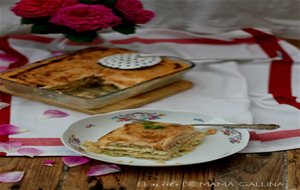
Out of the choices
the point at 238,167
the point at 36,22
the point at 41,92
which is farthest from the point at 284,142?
the point at 36,22

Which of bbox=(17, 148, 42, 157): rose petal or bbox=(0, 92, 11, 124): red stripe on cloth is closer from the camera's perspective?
bbox=(17, 148, 42, 157): rose petal

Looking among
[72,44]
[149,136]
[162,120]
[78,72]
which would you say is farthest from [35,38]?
[149,136]

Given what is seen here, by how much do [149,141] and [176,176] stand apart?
2.4 inches

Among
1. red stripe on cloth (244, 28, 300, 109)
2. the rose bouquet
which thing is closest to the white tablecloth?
red stripe on cloth (244, 28, 300, 109)

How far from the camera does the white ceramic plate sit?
3.54 feet

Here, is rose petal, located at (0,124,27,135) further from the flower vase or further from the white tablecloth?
the flower vase

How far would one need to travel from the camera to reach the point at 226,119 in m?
1.26

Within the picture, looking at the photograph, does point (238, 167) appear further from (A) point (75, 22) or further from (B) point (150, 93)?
(A) point (75, 22)

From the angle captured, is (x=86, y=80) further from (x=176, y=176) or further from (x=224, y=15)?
(x=224, y=15)

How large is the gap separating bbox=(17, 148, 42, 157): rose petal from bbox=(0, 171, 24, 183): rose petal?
0.19 feet

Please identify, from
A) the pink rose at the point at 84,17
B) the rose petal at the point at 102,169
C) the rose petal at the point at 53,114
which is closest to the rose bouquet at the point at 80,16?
the pink rose at the point at 84,17

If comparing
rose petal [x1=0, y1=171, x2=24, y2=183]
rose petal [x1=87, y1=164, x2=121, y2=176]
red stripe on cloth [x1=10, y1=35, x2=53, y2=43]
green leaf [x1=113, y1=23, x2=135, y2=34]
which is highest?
green leaf [x1=113, y1=23, x2=135, y2=34]

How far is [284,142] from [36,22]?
56 cm

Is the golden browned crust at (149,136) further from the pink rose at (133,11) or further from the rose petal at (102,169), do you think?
the pink rose at (133,11)
